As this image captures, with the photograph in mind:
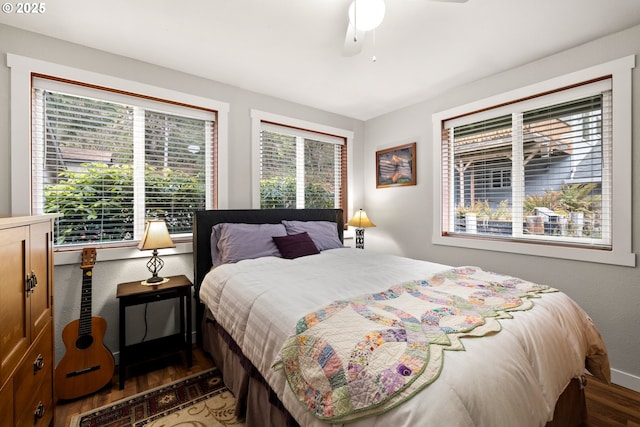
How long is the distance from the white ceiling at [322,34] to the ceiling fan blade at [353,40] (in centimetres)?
21

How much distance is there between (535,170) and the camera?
251 cm

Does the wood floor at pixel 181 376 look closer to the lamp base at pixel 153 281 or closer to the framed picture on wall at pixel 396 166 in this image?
the lamp base at pixel 153 281

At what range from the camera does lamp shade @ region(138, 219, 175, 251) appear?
2170 millimetres

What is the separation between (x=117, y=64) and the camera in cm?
232

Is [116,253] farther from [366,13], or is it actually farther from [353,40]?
[366,13]

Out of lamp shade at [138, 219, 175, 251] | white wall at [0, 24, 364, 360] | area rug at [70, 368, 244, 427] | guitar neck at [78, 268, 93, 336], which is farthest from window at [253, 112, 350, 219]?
area rug at [70, 368, 244, 427]

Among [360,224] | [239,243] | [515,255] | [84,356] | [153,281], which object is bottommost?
[84,356]

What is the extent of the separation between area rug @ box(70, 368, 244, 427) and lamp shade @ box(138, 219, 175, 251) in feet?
3.39

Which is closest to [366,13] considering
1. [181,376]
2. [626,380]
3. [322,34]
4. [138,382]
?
[322,34]

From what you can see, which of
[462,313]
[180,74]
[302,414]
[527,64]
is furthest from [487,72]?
[302,414]

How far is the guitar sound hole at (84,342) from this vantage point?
190cm

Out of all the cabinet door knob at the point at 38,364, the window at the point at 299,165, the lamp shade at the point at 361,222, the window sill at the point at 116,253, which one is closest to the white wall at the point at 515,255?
the lamp shade at the point at 361,222

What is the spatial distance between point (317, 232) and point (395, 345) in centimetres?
206

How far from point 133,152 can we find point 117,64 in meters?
0.73
